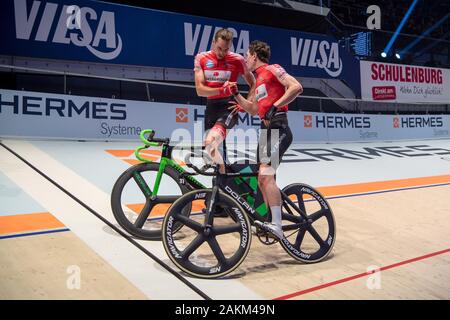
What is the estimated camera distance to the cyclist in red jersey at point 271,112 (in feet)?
10.3

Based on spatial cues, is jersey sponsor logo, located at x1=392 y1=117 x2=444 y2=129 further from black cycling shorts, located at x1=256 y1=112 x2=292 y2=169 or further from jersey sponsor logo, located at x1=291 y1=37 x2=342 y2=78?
black cycling shorts, located at x1=256 y1=112 x2=292 y2=169

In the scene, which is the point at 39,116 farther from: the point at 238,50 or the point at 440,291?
the point at 440,291

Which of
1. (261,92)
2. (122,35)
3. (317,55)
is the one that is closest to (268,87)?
(261,92)

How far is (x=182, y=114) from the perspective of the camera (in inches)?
325

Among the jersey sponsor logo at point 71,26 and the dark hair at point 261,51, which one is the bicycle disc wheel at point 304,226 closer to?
the dark hair at point 261,51

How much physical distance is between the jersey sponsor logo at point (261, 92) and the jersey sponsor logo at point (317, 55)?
791 centimetres

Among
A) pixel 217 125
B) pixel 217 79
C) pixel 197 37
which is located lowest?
pixel 217 125

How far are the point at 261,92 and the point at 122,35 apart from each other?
20.6ft

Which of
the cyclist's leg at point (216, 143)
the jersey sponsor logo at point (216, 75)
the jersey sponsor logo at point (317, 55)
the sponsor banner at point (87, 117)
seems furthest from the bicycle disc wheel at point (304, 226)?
the jersey sponsor logo at point (317, 55)

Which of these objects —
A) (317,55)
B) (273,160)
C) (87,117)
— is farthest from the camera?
(317,55)

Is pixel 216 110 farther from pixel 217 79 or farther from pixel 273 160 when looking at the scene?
pixel 273 160

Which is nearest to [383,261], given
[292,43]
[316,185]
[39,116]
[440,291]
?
[440,291]

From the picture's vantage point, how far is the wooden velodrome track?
8.76ft

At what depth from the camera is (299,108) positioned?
36.8 ft
